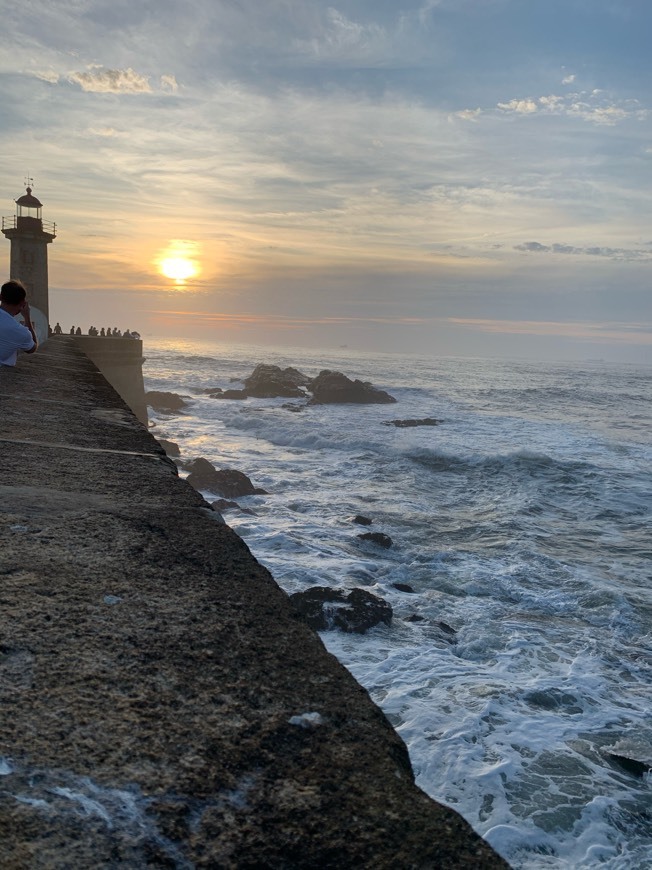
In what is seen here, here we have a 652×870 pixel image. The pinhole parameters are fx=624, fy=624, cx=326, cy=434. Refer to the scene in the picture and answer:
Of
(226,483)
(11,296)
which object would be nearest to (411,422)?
(226,483)

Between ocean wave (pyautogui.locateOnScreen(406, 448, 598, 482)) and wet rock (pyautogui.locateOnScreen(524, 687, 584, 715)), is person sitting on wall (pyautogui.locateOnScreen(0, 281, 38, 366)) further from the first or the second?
ocean wave (pyautogui.locateOnScreen(406, 448, 598, 482))

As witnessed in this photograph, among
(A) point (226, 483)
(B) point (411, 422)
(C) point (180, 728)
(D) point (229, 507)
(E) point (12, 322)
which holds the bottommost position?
(D) point (229, 507)

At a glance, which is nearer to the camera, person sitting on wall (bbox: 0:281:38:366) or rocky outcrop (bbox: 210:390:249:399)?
person sitting on wall (bbox: 0:281:38:366)

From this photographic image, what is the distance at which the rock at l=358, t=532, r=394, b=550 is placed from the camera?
11273mm

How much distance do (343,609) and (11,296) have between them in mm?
5370

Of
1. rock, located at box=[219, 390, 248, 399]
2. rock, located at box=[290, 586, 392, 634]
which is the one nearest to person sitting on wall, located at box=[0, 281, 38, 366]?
rock, located at box=[290, 586, 392, 634]

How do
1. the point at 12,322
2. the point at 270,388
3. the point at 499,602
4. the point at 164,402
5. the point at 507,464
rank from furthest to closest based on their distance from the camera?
the point at 270,388, the point at 164,402, the point at 507,464, the point at 499,602, the point at 12,322

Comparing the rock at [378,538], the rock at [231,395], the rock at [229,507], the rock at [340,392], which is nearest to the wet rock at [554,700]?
the rock at [378,538]

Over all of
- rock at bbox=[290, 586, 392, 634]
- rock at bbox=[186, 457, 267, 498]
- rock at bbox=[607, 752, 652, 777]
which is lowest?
rock at bbox=[607, 752, 652, 777]

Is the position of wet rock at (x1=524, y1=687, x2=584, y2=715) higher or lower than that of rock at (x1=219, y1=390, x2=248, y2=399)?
lower

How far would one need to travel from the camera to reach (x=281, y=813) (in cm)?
101

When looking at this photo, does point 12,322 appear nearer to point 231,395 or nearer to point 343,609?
point 343,609

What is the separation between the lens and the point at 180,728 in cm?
118

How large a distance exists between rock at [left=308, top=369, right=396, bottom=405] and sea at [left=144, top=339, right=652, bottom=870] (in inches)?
470
